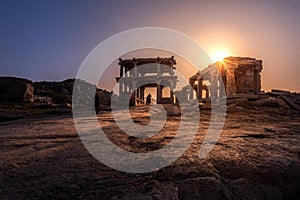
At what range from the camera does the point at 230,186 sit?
5.80ft

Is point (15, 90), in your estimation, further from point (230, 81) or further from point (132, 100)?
point (230, 81)

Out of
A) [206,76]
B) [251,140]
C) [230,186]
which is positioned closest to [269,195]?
[230,186]

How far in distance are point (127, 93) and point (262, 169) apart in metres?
17.2

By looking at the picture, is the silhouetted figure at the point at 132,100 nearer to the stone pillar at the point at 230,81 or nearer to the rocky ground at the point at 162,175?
the stone pillar at the point at 230,81

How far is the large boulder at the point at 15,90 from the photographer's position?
18.3 meters

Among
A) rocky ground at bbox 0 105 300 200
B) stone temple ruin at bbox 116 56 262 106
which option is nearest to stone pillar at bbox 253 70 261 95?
stone temple ruin at bbox 116 56 262 106

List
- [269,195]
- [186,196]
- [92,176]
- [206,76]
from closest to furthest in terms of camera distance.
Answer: [186,196] → [269,195] → [92,176] → [206,76]

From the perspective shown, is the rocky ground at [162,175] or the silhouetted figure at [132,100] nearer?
the rocky ground at [162,175]

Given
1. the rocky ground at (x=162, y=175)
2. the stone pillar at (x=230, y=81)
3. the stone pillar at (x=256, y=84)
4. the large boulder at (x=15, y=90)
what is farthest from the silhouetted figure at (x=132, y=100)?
the rocky ground at (x=162, y=175)

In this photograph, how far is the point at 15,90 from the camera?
1877 cm

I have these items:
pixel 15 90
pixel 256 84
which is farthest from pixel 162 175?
pixel 15 90

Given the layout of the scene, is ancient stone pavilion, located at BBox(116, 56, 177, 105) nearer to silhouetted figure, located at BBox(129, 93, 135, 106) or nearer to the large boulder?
silhouetted figure, located at BBox(129, 93, 135, 106)

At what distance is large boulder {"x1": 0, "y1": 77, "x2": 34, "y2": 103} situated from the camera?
18.3m

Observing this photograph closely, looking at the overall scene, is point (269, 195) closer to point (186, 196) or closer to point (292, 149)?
point (186, 196)
